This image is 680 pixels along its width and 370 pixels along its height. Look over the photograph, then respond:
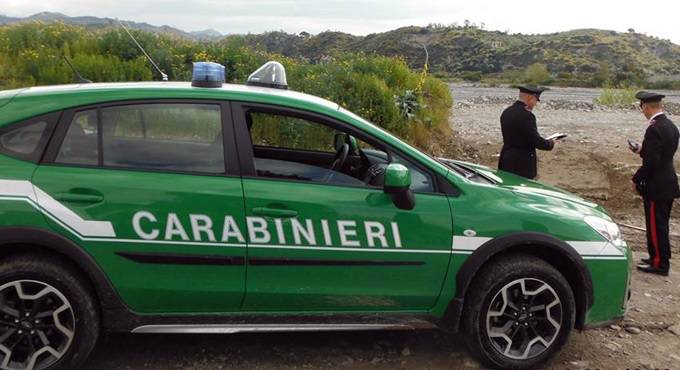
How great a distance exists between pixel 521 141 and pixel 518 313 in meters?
2.67

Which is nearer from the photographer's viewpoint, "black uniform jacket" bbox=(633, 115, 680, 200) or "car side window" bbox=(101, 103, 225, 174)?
"car side window" bbox=(101, 103, 225, 174)

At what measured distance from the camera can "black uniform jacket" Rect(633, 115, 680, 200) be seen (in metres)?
5.64

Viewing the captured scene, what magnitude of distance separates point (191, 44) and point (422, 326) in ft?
35.0

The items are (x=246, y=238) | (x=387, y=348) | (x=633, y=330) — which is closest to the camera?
(x=246, y=238)

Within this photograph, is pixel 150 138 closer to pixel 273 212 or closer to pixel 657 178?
pixel 273 212

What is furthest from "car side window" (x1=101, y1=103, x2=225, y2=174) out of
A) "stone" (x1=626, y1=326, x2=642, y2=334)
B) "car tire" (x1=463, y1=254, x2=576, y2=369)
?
"stone" (x1=626, y1=326, x2=642, y2=334)

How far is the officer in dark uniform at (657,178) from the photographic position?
18.6ft

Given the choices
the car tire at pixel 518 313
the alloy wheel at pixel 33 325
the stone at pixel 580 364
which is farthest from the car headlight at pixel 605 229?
the alloy wheel at pixel 33 325

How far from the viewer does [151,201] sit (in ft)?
10.8

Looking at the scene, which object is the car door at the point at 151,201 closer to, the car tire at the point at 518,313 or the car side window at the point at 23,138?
the car side window at the point at 23,138

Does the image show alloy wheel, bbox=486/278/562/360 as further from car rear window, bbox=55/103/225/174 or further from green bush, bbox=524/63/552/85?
green bush, bbox=524/63/552/85

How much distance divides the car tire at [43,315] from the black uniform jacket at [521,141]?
4189 millimetres

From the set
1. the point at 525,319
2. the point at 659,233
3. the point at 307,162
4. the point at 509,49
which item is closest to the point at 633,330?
the point at 525,319

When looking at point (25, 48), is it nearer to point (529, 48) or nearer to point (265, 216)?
point (265, 216)
